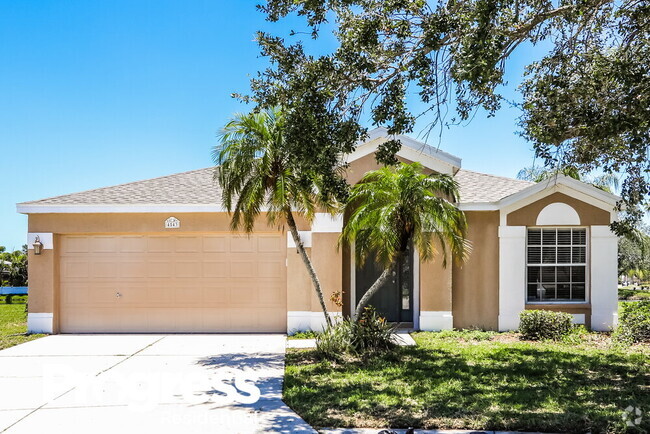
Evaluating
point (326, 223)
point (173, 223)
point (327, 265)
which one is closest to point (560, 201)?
point (326, 223)

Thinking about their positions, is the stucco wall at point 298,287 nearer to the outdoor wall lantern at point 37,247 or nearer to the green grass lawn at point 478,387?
the green grass lawn at point 478,387

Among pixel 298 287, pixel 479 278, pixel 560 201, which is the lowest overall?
pixel 298 287

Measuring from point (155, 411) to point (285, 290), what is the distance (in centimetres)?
670

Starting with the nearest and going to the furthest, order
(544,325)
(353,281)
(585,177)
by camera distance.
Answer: (544,325) → (353,281) → (585,177)

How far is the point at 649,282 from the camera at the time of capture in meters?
53.3

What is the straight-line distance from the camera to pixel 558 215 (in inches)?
516

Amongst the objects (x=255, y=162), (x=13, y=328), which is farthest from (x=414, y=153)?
(x=13, y=328)

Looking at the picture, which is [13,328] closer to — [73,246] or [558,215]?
[73,246]

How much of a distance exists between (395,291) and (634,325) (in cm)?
557

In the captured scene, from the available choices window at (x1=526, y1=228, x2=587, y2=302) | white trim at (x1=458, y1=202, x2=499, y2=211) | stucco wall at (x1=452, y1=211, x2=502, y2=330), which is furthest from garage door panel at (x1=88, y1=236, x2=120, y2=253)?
window at (x1=526, y1=228, x2=587, y2=302)

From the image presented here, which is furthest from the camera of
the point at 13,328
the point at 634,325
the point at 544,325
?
the point at 13,328

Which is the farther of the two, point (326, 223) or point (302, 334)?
point (326, 223)

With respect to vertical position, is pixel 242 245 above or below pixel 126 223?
below

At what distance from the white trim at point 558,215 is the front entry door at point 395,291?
11.3 feet
